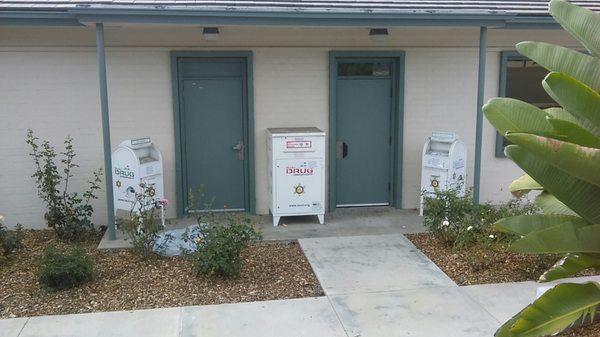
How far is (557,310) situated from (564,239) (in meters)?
0.33

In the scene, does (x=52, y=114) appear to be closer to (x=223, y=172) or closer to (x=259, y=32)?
(x=223, y=172)

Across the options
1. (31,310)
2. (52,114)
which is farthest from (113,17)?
(31,310)

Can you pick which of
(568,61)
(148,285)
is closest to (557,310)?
(568,61)

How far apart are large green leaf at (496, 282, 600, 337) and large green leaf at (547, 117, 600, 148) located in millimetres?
662

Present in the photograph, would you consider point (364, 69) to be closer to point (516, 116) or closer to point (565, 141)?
point (516, 116)

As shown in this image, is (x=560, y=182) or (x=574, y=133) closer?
(x=574, y=133)

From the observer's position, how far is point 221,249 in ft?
18.8

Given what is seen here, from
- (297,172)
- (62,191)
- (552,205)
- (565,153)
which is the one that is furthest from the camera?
(62,191)

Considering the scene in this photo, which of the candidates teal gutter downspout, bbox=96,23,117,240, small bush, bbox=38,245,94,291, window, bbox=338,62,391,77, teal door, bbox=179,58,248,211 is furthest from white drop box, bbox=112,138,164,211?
window, bbox=338,62,391,77

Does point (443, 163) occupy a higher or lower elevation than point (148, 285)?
higher

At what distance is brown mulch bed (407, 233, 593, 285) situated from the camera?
595cm

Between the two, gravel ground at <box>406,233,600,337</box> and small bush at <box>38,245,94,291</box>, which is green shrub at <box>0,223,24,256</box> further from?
gravel ground at <box>406,233,600,337</box>

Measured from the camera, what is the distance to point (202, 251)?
19.1ft

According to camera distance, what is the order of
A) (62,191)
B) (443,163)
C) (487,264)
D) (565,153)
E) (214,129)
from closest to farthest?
(565,153)
(487,264)
(62,191)
(443,163)
(214,129)
